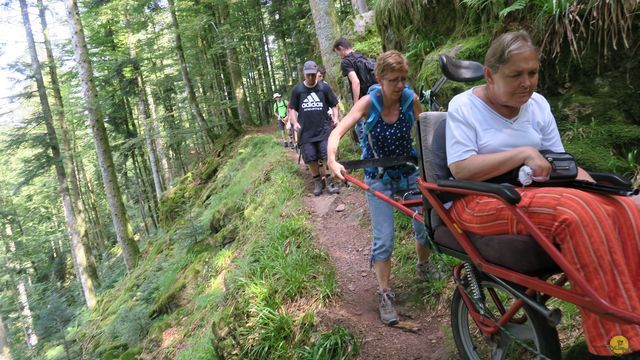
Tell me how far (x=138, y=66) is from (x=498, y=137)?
826 inches

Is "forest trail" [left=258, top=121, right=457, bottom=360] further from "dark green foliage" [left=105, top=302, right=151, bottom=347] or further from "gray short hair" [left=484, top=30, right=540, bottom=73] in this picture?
"dark green foliage" [left=105, top=302, right=151, bottom=347]

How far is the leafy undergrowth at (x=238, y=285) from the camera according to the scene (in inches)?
160

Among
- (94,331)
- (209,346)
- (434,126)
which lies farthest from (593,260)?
(94,331)

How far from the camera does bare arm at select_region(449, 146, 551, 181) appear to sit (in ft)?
6.50

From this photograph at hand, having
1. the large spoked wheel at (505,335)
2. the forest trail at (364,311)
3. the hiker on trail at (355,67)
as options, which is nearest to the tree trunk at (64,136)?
the forest trail at (364,311)

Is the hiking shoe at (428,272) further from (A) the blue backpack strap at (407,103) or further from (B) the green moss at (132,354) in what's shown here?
(B) the green moss at (132,354)

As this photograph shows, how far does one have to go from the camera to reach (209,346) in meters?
4.75

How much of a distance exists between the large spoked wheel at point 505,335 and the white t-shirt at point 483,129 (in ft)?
2.43

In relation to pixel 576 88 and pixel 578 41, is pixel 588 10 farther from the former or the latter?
pixel 576 88

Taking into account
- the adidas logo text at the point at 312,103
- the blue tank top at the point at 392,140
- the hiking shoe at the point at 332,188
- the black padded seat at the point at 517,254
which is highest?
the adidas logo text at the point at 312,103

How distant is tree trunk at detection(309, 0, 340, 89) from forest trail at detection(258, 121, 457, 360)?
12.6ft

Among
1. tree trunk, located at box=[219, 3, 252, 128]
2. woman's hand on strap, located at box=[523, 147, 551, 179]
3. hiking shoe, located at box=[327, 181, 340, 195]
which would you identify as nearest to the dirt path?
hiking shoe, located at box=[327, 181, 340, 195]

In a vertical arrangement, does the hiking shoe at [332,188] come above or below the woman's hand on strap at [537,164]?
below

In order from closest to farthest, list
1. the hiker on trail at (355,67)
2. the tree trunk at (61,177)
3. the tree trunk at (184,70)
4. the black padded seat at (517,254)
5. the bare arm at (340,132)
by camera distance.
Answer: the black padded seat at (517,254) → the bare arm at (340,132) → the hiker on trail at (355,67) → the tree trunk at (184,70) → the tree trunk at (61,177)
